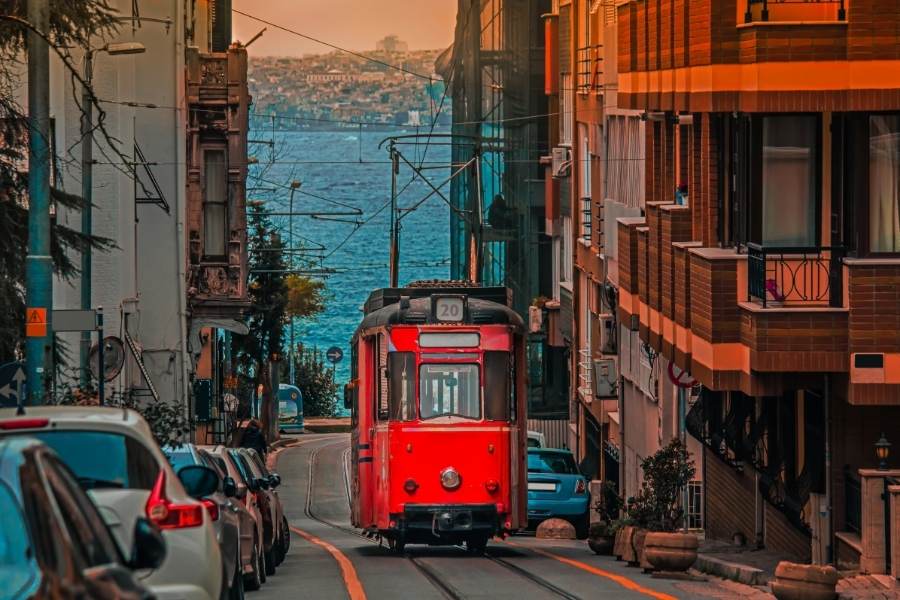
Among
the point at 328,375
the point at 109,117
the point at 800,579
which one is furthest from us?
the point at 328,375

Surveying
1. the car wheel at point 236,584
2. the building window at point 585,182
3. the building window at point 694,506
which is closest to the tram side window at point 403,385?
the building window at point 694,506

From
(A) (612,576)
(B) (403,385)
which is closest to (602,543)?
(B) (403,385)

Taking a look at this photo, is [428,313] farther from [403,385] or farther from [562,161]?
[562,161]

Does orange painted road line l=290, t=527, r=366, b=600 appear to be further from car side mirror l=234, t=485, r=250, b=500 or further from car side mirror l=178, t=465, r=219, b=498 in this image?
car side mirror l=178, t=465, r=219, b=498

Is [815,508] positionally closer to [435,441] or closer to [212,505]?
[435,441]

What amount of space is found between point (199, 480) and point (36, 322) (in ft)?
27.3

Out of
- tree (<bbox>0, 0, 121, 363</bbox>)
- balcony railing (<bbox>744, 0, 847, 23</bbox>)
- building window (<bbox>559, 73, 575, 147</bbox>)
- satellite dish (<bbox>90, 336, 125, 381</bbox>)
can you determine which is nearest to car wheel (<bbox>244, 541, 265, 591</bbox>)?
tree (<bbox>0, 0, 121, 363</bbox>)

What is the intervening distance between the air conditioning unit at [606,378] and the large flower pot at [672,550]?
60.0ft

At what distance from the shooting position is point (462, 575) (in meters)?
21.9

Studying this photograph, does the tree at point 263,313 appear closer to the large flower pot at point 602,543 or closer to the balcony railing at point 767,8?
the large flower pot at point 602,543

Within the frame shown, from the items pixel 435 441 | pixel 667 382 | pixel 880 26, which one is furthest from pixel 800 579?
pixel 667 382

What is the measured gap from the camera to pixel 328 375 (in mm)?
97875

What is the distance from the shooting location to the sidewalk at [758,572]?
58.5ft

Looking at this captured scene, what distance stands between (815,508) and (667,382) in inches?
487
